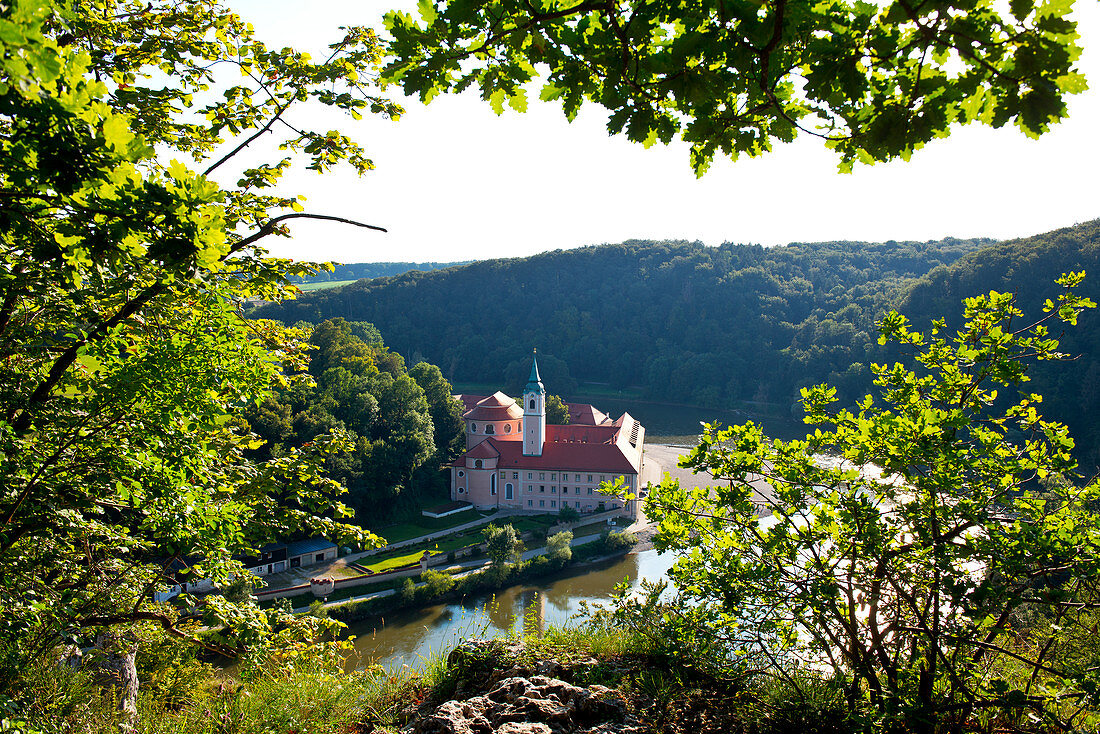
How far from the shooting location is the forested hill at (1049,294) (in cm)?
3753

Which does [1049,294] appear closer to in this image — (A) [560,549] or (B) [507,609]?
(A) [560,549]

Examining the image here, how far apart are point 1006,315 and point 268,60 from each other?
A: 17.1ft

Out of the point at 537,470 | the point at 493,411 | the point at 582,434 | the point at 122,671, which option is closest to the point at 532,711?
the point at 122,671

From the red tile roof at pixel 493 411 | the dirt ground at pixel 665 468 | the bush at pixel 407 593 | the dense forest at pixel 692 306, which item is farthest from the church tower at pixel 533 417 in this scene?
the dense forest at pixel 692 306

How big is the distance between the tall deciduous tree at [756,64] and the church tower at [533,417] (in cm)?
3023

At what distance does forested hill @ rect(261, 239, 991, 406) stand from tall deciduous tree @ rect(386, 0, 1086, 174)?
62.4 m

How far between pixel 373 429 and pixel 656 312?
60561 millimetres

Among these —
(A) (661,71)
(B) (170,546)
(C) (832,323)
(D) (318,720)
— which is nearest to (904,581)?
(A) (661,71)

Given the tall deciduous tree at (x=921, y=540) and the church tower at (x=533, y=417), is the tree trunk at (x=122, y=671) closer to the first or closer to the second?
the tall deciduous tree at (x=921, y=540)

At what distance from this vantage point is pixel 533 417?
3300 cm

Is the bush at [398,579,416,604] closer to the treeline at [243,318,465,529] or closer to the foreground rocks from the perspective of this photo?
the treeline at [243,318,465,529]

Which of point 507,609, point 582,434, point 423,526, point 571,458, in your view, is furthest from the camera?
point 582,434

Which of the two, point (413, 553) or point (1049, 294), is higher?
point (1049, 294)

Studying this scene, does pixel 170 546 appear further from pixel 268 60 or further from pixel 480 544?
pixel 480 544
